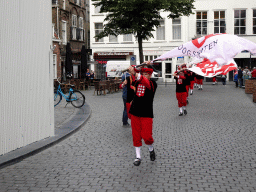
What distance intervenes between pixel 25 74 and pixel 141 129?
9.44 ft

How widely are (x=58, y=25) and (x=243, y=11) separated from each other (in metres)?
21.8

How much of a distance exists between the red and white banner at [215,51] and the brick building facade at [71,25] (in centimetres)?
2355

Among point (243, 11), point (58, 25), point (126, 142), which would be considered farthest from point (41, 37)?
point (243, 11)

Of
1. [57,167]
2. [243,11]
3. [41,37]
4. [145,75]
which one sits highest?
[243,11]

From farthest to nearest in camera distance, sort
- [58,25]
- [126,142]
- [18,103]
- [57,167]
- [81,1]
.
Answer: 1. [81,1]
2. [58,25]
3. [126,142]
4. [18,103]
5. [57,167]

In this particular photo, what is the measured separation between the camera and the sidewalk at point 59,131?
274 inches

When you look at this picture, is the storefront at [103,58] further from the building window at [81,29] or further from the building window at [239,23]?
the building window at [239,23]

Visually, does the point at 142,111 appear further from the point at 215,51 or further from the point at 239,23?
the point at 239,23

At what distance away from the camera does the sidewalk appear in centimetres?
696

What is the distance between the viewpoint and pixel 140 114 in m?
6.72

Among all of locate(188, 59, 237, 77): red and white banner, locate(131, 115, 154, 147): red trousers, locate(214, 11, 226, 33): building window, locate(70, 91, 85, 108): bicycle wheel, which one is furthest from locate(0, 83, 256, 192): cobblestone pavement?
locate(214, 11, 226, 33): building window

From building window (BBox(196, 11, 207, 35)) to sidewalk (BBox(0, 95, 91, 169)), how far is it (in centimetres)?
3095

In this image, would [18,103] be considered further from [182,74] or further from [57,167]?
[182,74]

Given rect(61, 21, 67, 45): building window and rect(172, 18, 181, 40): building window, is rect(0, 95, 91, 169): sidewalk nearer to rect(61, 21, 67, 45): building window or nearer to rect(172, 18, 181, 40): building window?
rect(61, 21, 67, 45): building window
